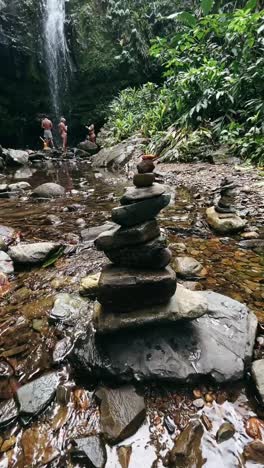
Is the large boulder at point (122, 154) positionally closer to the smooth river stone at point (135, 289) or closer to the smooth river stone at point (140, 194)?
the smooth river stone at point (140, 194)

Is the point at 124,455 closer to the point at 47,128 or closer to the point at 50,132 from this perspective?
the point at 47,128

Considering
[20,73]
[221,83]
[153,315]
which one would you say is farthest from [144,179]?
[20,73]

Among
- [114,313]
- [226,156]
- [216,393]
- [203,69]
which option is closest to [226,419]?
[216,393]

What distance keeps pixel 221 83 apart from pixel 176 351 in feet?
29.4

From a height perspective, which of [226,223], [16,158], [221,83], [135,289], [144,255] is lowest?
[16,158]

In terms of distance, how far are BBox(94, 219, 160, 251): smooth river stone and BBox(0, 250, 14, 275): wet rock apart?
1.67m

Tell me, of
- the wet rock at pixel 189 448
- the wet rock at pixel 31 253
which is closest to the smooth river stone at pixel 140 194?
the wet rock at pixel 189 448

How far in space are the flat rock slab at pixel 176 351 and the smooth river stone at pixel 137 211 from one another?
2.56ft

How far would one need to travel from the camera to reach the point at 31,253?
3596 millimetres

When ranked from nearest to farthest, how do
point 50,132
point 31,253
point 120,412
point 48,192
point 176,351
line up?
1. point 120,412
2. point 176,351
3. point 31,253
4. point 48,192
5. point 50,132

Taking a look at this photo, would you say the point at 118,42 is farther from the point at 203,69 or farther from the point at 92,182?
the point at 92,182

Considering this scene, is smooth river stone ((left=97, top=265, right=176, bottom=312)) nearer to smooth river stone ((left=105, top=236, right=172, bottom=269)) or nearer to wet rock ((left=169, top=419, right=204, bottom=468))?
smooth river stone ((left=105, top=236, right=172, bottom=269))

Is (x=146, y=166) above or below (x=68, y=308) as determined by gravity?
above

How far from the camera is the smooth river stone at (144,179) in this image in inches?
88.6
